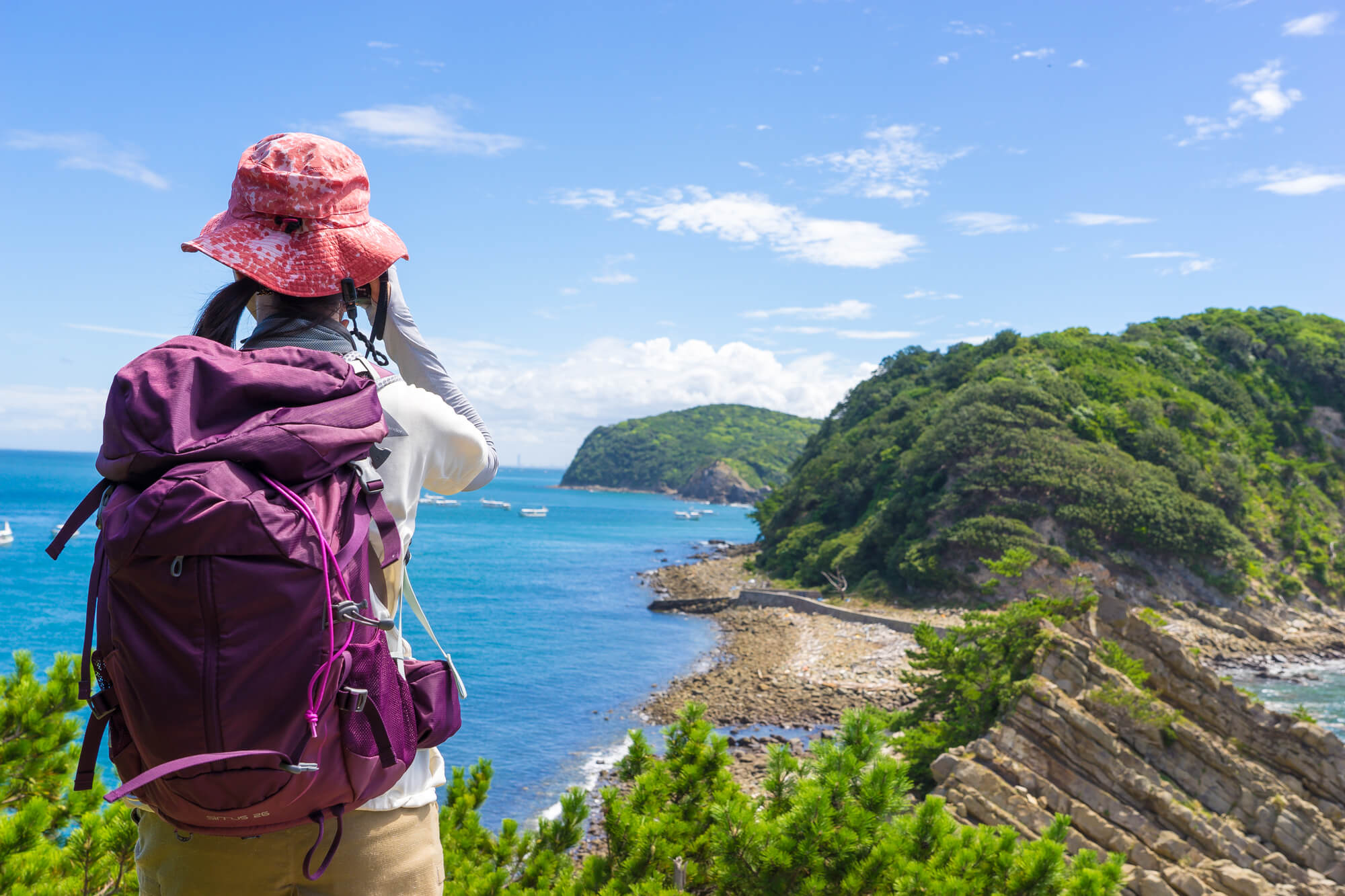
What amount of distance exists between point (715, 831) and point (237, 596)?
455 centimetres

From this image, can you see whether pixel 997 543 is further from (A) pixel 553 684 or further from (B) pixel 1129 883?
(B) pixel 1129 883

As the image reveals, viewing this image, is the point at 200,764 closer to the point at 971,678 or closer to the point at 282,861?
the point at 282,861

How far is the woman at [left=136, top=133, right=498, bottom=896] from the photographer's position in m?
1.38

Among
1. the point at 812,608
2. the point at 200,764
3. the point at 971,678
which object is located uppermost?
the point at 200,764

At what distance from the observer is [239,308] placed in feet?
5.20

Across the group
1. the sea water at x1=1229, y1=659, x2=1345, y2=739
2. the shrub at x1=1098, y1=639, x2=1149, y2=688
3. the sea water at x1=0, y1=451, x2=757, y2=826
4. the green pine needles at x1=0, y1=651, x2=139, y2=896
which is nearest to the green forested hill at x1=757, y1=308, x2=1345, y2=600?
the sea water at x1=1229, y1=659, x2=1345, y2=739

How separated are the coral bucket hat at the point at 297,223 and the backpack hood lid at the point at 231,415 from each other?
0.76 ft

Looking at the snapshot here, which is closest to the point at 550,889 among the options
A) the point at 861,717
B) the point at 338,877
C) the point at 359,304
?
the point at 861,717

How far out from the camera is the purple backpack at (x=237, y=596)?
44.6 inches

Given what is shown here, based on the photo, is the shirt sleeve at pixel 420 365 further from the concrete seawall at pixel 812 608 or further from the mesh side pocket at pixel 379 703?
the concrete seawall at pixel 812 608

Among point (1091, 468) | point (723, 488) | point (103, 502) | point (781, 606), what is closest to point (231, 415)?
point (103, 502)

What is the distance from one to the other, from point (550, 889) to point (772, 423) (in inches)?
5859

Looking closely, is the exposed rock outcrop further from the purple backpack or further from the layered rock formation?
the purple backpack

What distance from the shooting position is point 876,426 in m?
45.7
